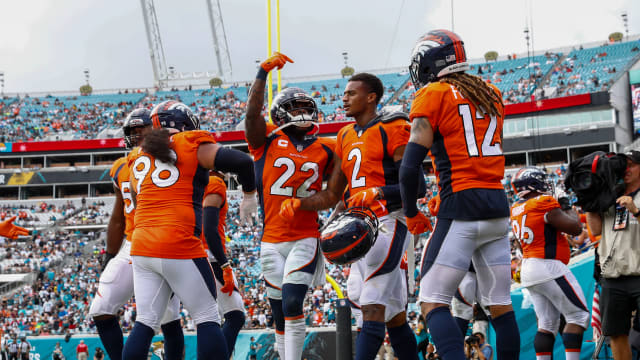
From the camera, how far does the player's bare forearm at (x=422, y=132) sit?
12.3ft

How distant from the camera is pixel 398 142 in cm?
493

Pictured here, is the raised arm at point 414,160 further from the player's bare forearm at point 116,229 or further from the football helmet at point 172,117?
the player's bare forearm at point 116,229

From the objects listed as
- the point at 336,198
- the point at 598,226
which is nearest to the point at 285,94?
the point at 336,198

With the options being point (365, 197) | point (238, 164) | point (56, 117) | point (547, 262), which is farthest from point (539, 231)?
point (56, 117)

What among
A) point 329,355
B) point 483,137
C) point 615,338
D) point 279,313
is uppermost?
point 483,137

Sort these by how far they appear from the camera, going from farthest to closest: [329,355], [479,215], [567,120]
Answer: [567,120] → [329,355] → [479,215]

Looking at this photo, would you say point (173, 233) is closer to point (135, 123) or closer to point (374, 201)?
point (374, 201)

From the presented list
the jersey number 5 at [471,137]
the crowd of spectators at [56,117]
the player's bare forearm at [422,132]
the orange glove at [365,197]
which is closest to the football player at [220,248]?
the orange glove at [365,197]

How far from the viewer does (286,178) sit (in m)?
5.38

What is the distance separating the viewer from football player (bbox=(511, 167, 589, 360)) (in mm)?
6270

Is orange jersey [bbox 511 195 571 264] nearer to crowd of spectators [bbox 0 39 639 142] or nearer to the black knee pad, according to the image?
the black knee pad

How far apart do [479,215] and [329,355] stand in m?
8.64

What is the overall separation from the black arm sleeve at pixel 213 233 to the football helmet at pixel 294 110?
4.43 feet

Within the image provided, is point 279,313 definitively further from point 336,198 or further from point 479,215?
point 479,215
